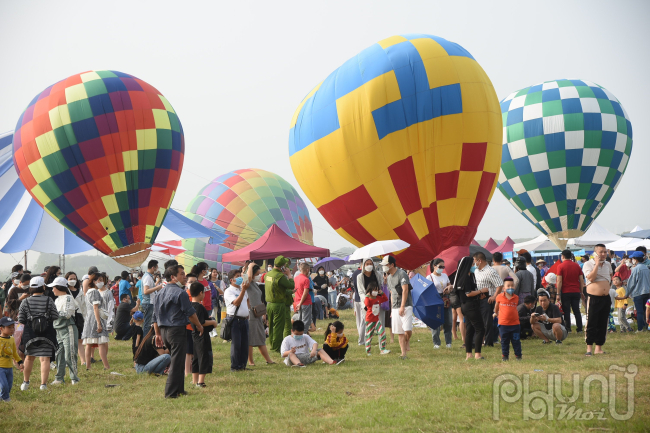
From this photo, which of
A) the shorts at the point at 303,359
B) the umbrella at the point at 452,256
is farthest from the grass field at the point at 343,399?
the umbrella at the point at 452,256

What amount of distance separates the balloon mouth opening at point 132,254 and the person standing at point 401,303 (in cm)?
1128

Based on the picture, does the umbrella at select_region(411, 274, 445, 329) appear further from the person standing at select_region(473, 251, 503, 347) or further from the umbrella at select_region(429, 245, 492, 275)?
the umbrella at select_region(429, 245, 492, 275)

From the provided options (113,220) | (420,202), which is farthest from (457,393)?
(113,220)

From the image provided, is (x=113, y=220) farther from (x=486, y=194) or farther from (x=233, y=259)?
(x=486, y=194)

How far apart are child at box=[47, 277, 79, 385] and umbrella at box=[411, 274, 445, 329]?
18.0ft

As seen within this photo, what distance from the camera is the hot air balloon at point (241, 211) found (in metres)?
28.7

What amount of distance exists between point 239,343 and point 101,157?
10.6 m

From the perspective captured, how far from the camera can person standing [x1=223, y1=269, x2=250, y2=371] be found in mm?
8836

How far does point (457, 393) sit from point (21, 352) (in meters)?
7.23

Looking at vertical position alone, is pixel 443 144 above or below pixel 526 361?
above

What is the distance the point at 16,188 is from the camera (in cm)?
2231

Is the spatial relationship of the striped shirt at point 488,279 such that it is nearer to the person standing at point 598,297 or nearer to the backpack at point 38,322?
the person standing at point 598,297

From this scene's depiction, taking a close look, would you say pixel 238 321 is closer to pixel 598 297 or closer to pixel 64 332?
pixel 64 332

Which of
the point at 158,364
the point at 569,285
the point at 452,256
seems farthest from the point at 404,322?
the point at 569,285
